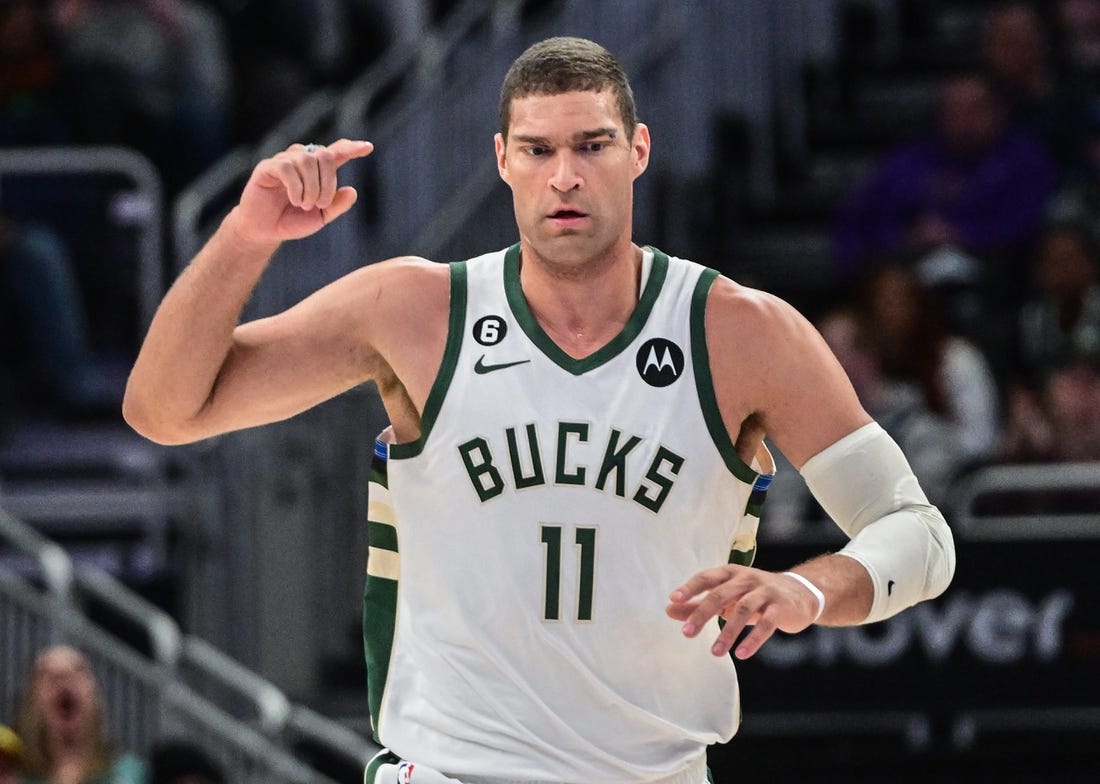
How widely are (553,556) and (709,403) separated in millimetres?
536

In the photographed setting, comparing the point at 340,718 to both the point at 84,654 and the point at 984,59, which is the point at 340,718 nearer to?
the point at 84,654

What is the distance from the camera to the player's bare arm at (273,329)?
16.2ft

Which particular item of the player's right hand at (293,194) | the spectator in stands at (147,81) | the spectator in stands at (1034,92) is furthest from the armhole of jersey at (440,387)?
the spectator in stands at (147,81)

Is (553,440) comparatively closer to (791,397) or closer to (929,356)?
(791,397)

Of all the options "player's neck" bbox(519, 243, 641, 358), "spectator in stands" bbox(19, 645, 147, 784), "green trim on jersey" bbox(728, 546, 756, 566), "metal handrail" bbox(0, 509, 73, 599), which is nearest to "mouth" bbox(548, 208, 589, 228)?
"player's neck" bbox(519, 243, 641, 358)

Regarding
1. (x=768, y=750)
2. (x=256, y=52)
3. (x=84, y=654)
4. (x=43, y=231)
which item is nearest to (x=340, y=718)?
(x=84, y=654)

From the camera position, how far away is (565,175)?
16.2 ft

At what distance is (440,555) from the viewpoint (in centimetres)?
499

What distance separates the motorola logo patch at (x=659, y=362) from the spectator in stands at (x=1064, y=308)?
6.08m

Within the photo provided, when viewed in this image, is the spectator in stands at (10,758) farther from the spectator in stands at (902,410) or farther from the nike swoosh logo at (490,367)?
the nike swoosh logo at (490,367)

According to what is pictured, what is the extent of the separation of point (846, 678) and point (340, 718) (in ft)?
8.09

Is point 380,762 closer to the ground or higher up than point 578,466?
closer to the ground

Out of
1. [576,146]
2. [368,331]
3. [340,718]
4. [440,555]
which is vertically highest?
[576,146]

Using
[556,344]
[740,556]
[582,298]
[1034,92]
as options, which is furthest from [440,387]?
[1034,92]
